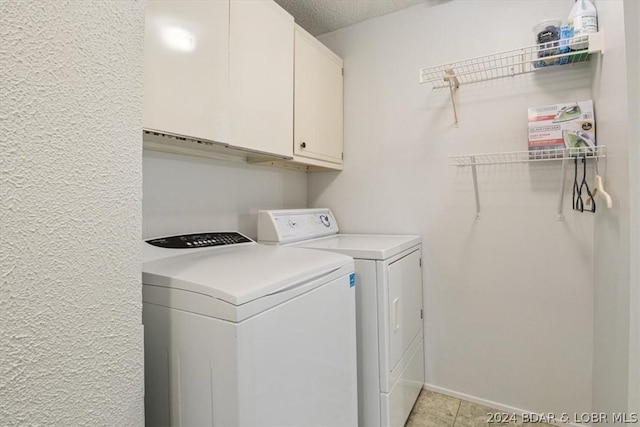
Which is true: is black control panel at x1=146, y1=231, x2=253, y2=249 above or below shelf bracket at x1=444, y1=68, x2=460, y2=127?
below

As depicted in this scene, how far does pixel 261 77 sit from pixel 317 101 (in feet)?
1.77

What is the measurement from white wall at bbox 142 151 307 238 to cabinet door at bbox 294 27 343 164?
1.24ft

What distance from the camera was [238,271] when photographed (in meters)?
0.98

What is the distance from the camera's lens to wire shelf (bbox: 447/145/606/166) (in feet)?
5.09

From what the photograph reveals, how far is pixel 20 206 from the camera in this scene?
49 centimetres

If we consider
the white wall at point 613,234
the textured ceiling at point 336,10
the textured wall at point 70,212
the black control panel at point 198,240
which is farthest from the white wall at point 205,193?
the white wall at point 613,234

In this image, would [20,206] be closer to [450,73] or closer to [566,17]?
[450,73]

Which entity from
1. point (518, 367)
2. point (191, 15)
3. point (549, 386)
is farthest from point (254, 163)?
point (549, 386)

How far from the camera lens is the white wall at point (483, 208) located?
1.73m

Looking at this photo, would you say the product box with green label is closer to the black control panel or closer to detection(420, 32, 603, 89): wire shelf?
detection(420, 32, 603, 89): wire shelf

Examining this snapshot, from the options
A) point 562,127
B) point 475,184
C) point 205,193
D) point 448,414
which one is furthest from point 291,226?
point 562,127

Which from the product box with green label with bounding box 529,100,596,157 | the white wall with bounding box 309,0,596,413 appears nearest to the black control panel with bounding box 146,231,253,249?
the white wall with bounding box 309,0,596,413

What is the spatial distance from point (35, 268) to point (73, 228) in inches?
3.2

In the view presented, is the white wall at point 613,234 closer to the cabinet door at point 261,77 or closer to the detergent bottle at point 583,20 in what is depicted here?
the detergent bottle at point 583,20
